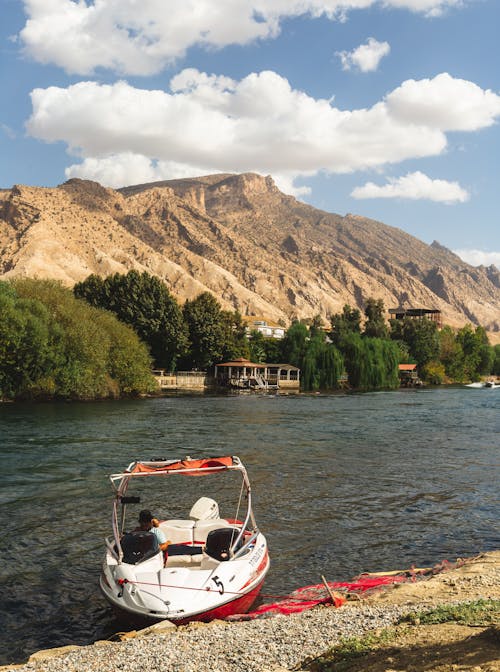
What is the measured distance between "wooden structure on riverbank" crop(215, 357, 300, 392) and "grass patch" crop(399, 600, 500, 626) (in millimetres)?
84900

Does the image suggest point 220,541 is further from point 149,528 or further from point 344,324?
point 344,324

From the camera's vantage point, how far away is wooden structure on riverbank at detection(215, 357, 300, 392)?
96.2 meters

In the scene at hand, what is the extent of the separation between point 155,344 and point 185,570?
82689mm

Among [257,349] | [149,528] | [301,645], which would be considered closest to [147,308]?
[257,349]

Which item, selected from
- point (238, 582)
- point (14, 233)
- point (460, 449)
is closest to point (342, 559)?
point (238, 582)

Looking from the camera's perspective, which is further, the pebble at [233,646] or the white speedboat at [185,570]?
the white speedboat at [185,570]

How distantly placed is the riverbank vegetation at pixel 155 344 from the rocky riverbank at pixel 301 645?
5017 centimetres

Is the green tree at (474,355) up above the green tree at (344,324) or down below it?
below

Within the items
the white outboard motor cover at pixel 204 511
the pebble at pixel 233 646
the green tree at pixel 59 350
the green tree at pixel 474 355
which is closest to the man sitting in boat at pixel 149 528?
the white outboard motor cover at pixel 204 511

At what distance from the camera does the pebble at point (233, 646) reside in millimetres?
8992

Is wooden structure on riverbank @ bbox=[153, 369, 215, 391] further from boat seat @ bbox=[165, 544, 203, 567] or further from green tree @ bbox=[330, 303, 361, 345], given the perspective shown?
boat seat @ bbox=[165, 544, 203, 567]

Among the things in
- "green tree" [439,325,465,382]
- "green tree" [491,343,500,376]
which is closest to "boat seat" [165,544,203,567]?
"green tree" [439,325,465,382]

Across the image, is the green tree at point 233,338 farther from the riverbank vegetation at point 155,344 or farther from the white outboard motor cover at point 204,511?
the white outboard motor cover at point 204,511

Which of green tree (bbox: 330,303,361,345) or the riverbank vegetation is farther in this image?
green tree (bbox: 330,303,361,345)
